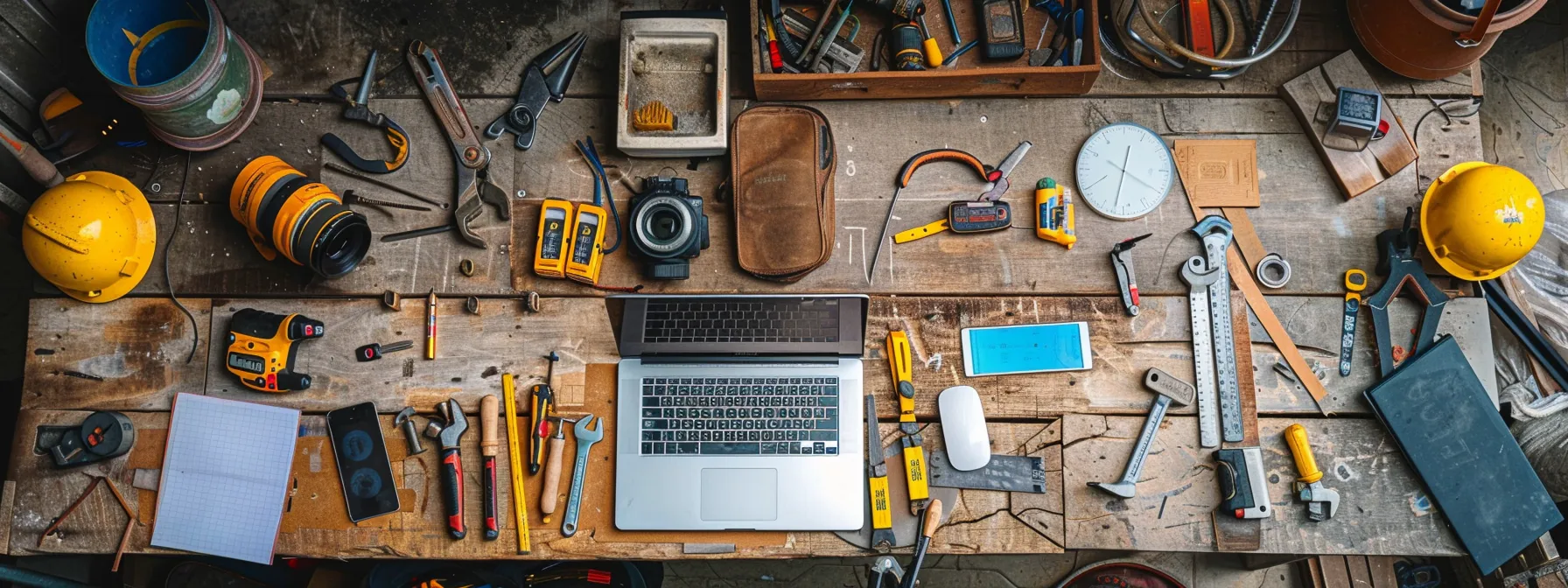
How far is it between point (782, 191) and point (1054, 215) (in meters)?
0.70

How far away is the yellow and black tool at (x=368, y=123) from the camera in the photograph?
225cm

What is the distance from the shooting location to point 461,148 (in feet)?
7.36

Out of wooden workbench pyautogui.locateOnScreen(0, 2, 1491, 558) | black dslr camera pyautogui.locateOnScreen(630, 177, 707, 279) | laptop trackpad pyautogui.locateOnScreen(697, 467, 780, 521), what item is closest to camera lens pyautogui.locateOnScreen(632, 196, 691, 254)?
black dslr camera pyautogui.locateOnScreen(630, 177, 707, 279)

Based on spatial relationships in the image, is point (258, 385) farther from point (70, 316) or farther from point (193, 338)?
point (70, 316)

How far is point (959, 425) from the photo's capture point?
2.08 metres

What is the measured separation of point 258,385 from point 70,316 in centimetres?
55

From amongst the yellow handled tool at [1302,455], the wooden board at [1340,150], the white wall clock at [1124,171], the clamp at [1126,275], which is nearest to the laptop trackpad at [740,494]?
the clamp at [1126,275]

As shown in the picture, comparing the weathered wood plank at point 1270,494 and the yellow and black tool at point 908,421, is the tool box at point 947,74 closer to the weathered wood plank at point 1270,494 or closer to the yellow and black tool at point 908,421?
the yellow and black tool at point 908,421

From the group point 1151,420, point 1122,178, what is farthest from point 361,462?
point 1122,178

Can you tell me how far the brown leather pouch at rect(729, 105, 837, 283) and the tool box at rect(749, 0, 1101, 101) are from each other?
0.10 m

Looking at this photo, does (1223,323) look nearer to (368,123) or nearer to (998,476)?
(998,476)

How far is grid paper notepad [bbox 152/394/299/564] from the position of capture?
→ 2066 mm

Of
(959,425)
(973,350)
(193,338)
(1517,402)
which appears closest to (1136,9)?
(973,350)

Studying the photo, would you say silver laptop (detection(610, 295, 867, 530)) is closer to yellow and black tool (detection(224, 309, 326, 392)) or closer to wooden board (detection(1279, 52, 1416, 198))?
yellow and black tool (detection(224, 309, 326, 392))
